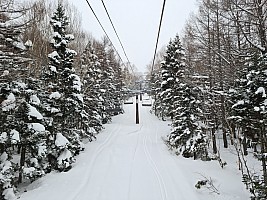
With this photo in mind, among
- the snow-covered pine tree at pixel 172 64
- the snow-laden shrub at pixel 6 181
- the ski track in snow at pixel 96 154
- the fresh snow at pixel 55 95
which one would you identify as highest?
the snow-covered pine tree at pixel 172 64

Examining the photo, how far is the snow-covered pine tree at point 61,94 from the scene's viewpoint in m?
9.79

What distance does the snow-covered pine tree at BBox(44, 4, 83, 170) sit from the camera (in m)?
9.79

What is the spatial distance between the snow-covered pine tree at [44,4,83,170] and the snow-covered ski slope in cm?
92

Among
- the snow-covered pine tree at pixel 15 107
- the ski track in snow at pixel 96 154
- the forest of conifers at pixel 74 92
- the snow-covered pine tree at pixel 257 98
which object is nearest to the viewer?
the snow-covered pine tree at pixel 15 107

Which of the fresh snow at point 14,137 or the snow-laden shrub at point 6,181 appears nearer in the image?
the snow-laden shrub at point 6,181

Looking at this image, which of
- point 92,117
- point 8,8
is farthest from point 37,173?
point 92,117

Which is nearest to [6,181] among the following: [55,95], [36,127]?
[36,127]

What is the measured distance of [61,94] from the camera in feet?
34.2

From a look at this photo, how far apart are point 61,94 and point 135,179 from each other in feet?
16.1

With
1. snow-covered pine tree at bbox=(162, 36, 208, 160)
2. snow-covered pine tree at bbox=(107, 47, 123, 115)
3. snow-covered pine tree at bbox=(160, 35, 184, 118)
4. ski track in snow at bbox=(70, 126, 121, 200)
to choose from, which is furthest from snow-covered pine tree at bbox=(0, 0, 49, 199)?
snow-covered pine tree at bbox=(107, 47, 123, 115)

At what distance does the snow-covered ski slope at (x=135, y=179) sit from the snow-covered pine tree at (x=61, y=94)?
0.92m

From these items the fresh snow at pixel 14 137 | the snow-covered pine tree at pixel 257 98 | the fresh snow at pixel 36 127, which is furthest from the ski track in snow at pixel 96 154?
the snow-covered pine tree at pixel 257 98

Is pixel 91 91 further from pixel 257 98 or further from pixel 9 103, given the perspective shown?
pixel 257 98

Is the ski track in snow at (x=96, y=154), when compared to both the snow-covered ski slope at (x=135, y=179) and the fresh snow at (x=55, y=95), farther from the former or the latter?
the fresh snow at (x=55, y=95)
